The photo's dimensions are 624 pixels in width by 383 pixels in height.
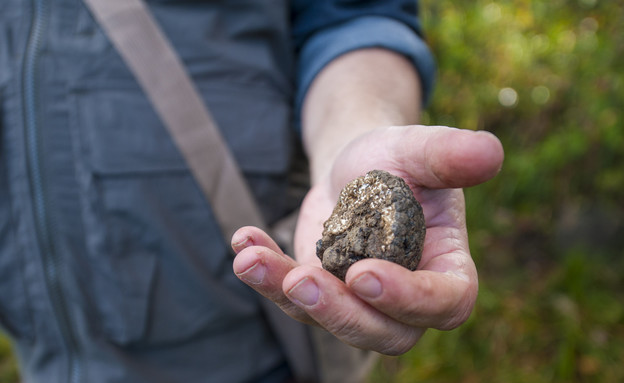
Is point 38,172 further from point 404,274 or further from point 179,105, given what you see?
point 404,274

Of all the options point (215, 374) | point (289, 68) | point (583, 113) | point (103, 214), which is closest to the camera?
point (103, 214)

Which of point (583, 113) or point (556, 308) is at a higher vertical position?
point (583, 113)

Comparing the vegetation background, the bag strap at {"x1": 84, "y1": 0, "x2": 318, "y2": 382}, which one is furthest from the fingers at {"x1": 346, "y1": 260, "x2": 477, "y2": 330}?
the vegetation background

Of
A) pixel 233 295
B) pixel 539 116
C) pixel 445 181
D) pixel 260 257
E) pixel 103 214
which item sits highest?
pixel 445 181

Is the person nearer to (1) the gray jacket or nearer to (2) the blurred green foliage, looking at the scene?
(1) the gray jacket

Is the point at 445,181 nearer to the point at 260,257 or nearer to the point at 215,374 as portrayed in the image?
the point at 260,257

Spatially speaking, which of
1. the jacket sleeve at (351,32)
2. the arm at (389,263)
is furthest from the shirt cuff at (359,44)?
the arm at (389,263)

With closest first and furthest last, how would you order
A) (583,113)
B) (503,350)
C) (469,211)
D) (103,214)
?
(103,214) < (503,350) < (583,113) < (469,211)

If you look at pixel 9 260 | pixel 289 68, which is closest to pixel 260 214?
pixel 289 68
